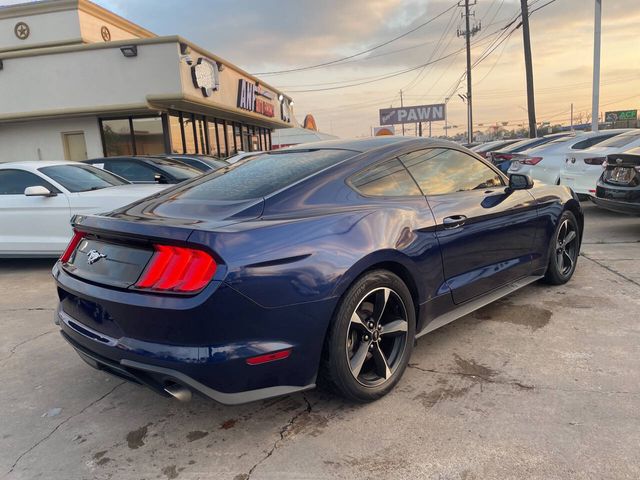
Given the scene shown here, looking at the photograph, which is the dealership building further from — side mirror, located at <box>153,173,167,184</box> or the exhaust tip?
the exhaust tip

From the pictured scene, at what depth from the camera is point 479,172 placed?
389cm

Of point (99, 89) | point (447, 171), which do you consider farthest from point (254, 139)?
point (447, 171)

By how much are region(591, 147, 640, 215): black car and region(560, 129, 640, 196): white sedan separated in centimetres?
136

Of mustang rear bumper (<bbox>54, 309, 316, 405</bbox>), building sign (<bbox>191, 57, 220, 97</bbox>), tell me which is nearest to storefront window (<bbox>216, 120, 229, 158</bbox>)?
building sign (<bbox>191, 57, 220, 97</bbox>)

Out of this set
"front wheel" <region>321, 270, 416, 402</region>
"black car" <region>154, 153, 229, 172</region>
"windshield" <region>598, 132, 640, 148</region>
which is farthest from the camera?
"black car" <region>154, 153, 229, 172</region>

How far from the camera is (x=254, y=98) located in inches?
826

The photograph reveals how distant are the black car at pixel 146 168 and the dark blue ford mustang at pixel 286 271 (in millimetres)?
5082

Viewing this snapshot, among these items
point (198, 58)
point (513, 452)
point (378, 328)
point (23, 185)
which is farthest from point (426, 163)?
point (198, 58)

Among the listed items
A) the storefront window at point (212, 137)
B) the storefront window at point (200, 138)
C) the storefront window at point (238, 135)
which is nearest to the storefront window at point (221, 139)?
the storefront window at point (212, 137)

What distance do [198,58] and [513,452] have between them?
48.8 ft

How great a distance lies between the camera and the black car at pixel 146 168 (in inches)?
329

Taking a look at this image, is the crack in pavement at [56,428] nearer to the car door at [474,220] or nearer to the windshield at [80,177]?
the car door at [474,220]

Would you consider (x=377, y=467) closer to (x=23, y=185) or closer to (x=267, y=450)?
(x=267, y=450)

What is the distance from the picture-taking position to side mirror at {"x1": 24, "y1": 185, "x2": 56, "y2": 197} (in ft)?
19.7
